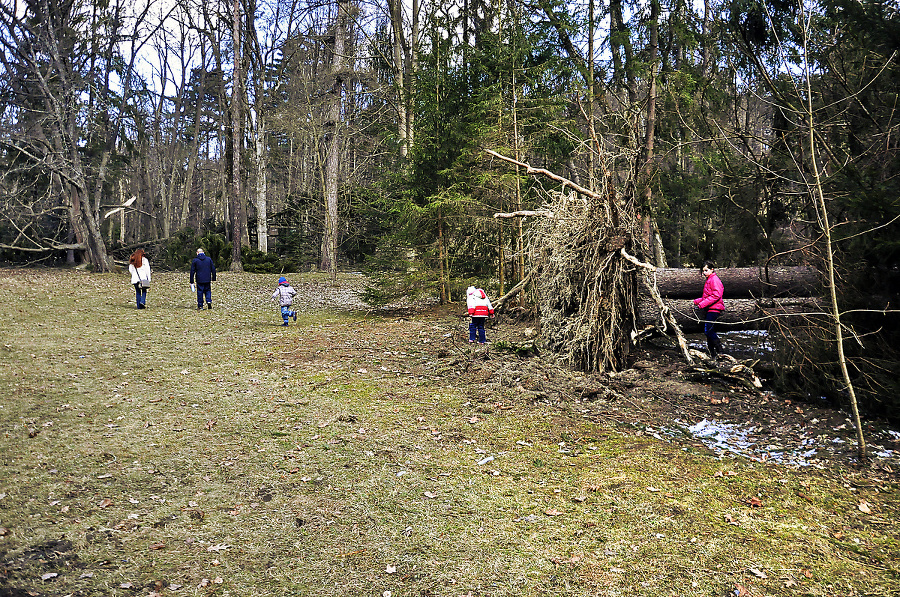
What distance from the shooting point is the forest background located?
7.09 metres

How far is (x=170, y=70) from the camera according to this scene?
138 feet

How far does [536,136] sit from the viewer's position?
1491 cm

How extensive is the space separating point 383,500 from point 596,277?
17.6ft

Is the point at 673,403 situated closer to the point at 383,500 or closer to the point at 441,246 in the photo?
the point at 383,500

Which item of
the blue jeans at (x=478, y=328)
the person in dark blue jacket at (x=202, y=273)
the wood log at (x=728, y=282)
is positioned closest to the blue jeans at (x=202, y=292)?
the person in dark blue jacket at (x=202, y=273)

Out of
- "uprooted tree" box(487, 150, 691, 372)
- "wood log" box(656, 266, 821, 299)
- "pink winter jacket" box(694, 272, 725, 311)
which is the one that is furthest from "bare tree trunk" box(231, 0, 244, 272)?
"pink winter jacket" box(694, 272, 725, 311)

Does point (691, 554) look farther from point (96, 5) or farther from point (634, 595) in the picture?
point (96, 5)

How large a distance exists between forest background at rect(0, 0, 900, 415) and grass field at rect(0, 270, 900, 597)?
261 cm

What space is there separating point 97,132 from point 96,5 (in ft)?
20.8

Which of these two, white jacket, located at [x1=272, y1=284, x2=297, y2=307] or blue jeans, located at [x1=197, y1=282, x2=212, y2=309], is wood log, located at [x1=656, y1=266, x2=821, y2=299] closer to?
white jacket, located at [x1=272, y1=284, x2=297, y2=307]

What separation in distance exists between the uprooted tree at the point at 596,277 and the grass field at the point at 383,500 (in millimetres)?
1777

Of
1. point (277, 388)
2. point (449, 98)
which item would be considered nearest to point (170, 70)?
point (449, 98)

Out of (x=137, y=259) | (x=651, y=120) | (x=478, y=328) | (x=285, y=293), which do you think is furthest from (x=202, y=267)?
(x=651, y=120)

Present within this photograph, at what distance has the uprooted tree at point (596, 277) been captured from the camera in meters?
9.25
